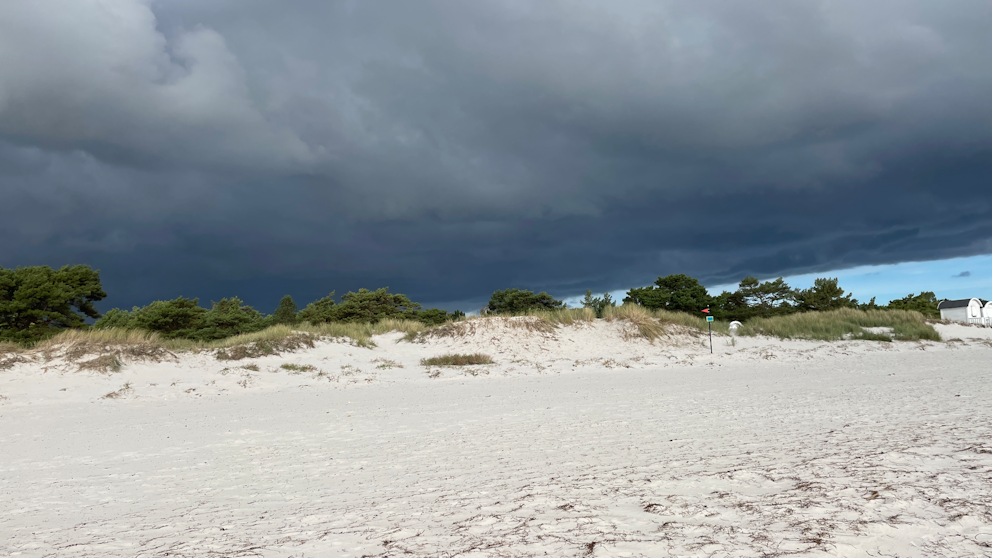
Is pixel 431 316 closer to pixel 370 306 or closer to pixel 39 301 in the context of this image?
pixel 370 306

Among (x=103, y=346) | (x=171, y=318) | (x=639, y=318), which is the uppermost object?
(x=171, y=318)

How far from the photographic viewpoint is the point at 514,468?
453cm

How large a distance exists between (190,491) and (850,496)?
5.11 metres

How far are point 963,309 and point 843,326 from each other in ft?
143

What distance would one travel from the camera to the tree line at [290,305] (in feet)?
72.9

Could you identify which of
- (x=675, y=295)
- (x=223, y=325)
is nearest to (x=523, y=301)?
(x=675, y=295)

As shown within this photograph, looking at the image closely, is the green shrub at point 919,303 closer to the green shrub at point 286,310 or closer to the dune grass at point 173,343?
the dune grass at point 173,343

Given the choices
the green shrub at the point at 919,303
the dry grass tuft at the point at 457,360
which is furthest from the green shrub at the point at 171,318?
the green shrub at the point at 919,303

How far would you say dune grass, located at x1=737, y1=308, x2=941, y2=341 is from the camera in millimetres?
19406

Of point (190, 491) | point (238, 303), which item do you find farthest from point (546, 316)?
point (238, 303)

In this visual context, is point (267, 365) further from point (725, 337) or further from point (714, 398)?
point (725, 337)

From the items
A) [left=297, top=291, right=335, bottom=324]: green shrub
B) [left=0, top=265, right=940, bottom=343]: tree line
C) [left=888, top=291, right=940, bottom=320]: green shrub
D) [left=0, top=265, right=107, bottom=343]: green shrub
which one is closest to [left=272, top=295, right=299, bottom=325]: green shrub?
[left=0, top=265, right=940, bottom=343]: tree line

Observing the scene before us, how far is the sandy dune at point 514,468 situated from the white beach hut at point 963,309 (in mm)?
51036

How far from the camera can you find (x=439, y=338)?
1886cm
